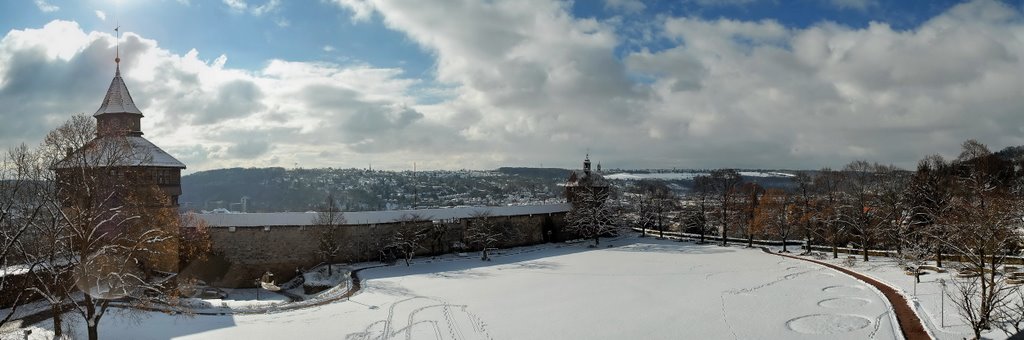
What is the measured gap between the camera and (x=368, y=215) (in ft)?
117

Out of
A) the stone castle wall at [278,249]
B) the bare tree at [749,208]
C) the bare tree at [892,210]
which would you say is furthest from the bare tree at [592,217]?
the bare tree at [892,210]

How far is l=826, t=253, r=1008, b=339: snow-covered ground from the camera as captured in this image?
52.3 feet

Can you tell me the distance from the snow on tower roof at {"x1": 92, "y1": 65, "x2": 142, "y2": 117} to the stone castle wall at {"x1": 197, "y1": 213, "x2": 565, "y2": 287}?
24.7 ft

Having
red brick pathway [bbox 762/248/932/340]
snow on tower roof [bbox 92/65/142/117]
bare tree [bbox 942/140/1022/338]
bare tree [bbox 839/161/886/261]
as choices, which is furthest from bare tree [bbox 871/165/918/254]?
snow on tower roof [bbox 92/65/142/117]

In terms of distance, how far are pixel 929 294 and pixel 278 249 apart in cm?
2922

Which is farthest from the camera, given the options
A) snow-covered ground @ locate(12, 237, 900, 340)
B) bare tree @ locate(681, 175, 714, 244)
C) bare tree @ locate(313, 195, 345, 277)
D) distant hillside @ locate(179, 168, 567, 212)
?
distant hillside @ locate(179, 168, 567, 212)

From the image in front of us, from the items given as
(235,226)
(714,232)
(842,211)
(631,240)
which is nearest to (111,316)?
(235,226)

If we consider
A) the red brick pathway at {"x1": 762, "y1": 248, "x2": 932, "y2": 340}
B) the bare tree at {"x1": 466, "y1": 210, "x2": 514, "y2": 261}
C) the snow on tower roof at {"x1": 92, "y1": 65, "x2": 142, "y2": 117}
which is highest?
the snow on tower roof at {"x1": 92, "y1": 65, "x2": 142, "y2": 117}

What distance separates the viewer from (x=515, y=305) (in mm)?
21328

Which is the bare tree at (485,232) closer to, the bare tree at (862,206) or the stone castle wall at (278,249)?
the stone castle wall at (278,249)

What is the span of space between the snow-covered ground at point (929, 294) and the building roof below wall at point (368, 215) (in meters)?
19.4

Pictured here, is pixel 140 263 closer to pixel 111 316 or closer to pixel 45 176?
pixel 111 316

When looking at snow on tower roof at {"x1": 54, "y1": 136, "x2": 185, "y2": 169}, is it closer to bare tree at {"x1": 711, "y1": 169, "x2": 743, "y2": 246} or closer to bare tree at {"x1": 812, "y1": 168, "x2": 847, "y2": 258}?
bare tree at {"x1": 812, "y1": 168, "x2": 847, "y2": 258}

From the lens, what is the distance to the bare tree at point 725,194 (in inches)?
1703
